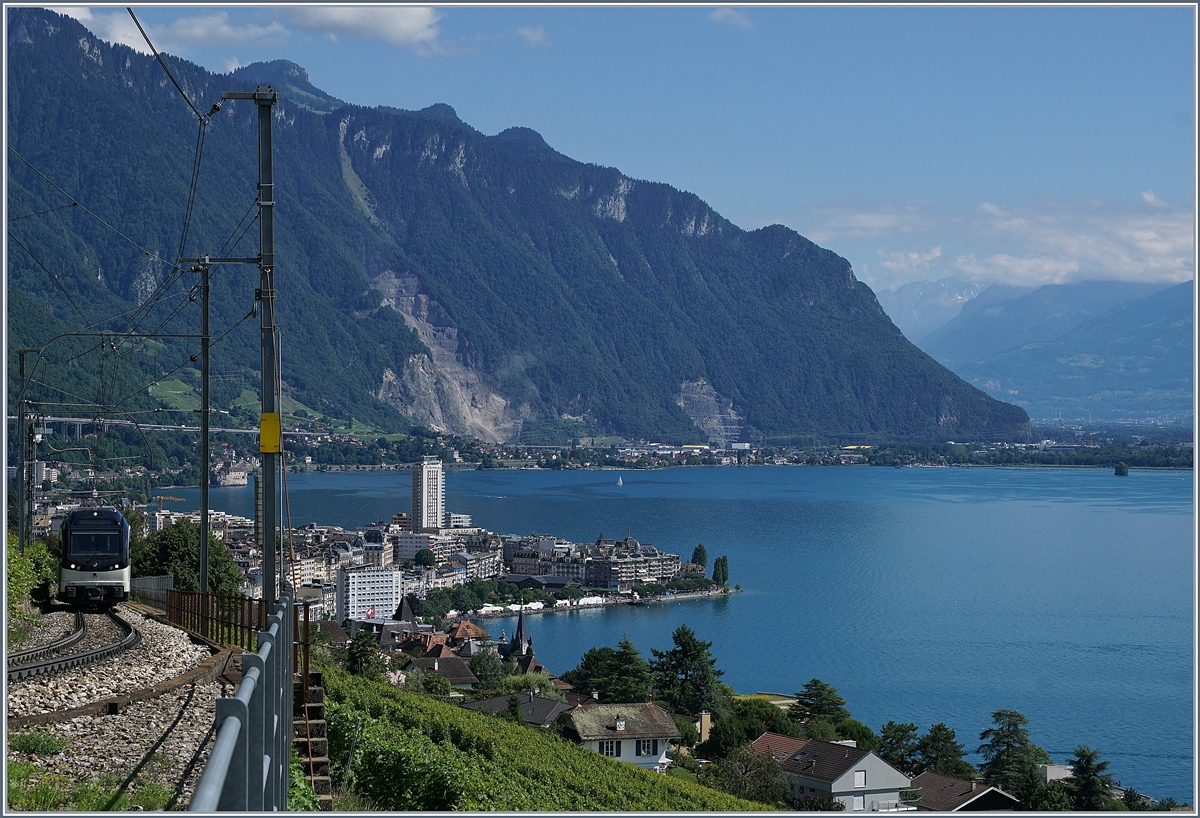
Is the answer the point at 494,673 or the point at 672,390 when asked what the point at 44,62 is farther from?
the point at 494,673

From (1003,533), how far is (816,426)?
111390 millimetres

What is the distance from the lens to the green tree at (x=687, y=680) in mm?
30250

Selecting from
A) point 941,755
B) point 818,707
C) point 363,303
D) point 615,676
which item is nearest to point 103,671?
point 941,755

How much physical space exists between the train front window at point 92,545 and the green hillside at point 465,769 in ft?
9.35

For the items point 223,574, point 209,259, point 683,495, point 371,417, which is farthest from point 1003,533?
point 371,417

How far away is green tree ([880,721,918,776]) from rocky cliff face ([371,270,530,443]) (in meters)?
136

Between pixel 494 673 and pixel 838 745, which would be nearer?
pixel 838 745

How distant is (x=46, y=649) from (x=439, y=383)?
16084 cm

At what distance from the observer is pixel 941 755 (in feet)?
80.5

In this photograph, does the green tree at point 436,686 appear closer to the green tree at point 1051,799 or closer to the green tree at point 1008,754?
the green tree at point 1051,799

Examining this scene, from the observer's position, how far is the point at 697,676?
31.4m

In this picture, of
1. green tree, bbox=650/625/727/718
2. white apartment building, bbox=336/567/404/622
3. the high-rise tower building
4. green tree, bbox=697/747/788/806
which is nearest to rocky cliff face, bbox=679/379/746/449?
the high-rise tower building

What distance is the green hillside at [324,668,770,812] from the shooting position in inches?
258

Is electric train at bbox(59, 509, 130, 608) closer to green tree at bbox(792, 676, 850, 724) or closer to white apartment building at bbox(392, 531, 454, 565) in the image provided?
green tree at bbox(792, 676, 850, 724)
